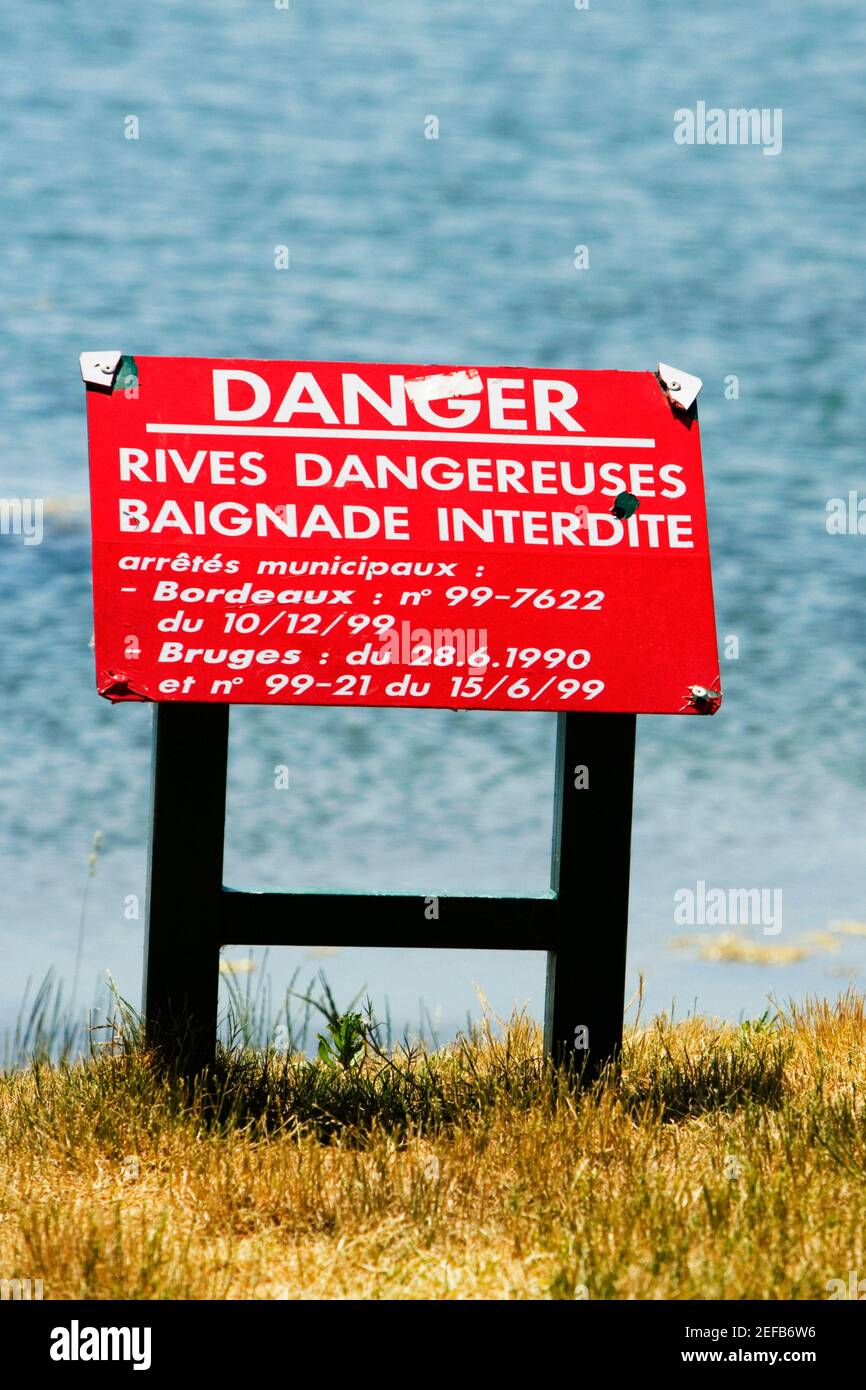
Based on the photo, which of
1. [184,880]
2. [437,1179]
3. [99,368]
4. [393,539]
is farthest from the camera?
[99,368]

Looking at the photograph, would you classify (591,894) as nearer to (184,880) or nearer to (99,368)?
(184,880)

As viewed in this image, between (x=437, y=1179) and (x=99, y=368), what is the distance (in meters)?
3.24

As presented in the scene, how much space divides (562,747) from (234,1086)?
5.75 feet

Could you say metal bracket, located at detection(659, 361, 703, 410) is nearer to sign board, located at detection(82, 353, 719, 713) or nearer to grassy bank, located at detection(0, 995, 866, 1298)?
sign board, located at detection(82, 353, 719, 713)

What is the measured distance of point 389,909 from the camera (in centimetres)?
593

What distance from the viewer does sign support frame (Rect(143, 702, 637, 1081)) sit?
5.87m

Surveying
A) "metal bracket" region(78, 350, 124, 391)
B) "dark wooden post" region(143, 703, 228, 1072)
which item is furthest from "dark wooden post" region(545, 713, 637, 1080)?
"metal bracket" region(78, 350, 124, 391)

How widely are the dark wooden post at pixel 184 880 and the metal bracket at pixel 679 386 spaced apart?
7.20 ft

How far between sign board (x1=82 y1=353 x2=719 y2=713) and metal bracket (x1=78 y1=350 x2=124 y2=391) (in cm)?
2

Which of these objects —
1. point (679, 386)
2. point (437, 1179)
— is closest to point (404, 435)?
point (679, 386)

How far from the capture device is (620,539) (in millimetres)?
6129

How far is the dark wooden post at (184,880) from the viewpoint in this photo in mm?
5867
